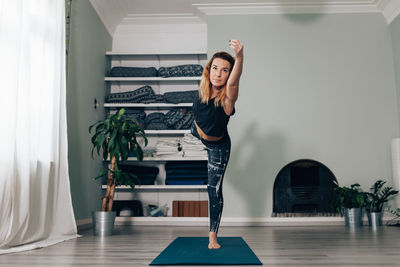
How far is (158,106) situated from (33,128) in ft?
6.59

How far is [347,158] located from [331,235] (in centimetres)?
145

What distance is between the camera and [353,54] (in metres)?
4.36

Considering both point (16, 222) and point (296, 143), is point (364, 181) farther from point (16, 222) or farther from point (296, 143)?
point (16, 222)

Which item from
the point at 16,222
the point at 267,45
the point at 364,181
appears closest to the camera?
the point at 16,222

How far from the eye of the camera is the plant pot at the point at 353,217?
3729 mm

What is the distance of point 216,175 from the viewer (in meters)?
2.37

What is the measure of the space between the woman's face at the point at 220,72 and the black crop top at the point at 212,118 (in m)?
0.12

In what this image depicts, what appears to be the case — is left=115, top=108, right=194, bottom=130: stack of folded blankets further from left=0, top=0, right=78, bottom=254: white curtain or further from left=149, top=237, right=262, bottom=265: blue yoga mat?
left=149, top=237, right=262, bottom=265: blue yoga mat

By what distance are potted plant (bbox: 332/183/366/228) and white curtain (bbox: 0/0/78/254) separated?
8.86 ft

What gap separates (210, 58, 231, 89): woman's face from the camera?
2.31 metres

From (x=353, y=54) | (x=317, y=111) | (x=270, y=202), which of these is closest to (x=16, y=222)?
(x=270, y=202)

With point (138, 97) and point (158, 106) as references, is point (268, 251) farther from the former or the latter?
point (138, 97)

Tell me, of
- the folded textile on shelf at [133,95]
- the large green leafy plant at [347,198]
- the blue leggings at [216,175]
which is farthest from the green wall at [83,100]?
the large green leafy plant at [347,198]

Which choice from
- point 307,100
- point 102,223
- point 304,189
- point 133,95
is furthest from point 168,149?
point 307,100
